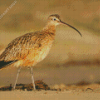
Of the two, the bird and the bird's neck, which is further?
the bird's neck

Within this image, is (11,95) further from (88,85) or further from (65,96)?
(88,85)

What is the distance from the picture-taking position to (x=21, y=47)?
1108 centimetres

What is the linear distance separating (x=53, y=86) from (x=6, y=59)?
2900 millimetres

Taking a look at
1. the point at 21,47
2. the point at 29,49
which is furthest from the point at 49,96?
the point at 21,47

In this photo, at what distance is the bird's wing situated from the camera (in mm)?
10898

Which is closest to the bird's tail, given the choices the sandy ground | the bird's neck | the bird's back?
the bird's back

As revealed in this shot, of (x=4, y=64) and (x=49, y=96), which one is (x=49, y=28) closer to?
(x=4, y=64)

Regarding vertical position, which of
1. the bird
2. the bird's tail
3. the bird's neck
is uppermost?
the bird's neck

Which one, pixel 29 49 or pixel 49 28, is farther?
pixel 49 28

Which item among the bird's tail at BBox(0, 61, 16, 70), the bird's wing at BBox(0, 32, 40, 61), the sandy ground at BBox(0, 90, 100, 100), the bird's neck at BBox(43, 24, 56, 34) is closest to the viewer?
the sandy ground at BBox(0, 90, 100, 100)

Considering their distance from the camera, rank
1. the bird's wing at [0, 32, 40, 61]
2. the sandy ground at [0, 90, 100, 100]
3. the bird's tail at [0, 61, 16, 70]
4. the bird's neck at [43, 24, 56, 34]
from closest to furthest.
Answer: the sandy ground at [0, 90, 100, 100], the bird's tail at [0, 61, 16, 70], the bird's wing at [0, 32, 40, 61], the bird's neck at [43, 24, 56, 34]

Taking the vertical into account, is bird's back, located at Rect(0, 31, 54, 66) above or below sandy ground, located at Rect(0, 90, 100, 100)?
above

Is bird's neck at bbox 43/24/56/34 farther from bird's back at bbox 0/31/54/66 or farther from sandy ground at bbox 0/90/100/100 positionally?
sandy ground at bbox 0/90/100/100

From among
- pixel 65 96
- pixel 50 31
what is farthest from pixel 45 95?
pixel 50 31
